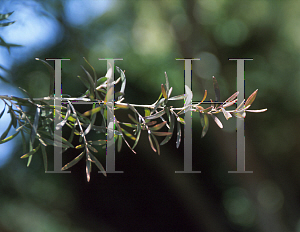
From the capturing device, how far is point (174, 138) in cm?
66

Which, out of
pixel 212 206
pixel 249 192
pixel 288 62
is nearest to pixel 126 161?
pixel 212 206

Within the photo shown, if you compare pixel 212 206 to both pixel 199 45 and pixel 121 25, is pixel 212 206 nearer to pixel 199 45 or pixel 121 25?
pixel 199 45

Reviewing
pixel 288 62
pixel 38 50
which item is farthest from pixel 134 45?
pixel 288 62

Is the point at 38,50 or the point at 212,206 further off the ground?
the point at 38,50

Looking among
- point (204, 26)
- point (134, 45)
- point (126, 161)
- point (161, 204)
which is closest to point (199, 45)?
point (204, 26)

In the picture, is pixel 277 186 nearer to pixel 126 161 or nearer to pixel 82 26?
pixel 126 161

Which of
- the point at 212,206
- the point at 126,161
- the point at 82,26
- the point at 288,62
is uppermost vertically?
the point at 82,26

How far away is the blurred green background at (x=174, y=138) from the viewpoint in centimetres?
67

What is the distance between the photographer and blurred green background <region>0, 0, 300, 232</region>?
67cm

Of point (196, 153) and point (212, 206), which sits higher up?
point (196, 153)

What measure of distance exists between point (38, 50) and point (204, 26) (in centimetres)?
61

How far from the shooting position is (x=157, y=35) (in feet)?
2.29

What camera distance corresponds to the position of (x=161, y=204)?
0.70 meters

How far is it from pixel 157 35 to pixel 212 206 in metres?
0.67
